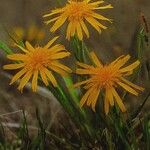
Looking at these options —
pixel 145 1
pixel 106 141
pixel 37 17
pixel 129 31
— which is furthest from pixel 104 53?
pixel 106 141

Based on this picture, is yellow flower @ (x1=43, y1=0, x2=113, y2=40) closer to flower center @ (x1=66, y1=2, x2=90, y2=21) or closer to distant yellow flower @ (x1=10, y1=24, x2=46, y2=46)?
flower center @ (x1=66, y1=2, x2=90, y2=21)

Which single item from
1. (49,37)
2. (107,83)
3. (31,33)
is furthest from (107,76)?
(31,33)

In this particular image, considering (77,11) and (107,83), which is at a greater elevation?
(77,11)

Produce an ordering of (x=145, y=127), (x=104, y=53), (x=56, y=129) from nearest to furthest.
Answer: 1. (x=145, y=127)
2. (x=56, y=129)
3. (x=104, y=53)

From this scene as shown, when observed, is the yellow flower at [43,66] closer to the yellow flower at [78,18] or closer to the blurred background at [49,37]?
the yellow flower at [78,18]

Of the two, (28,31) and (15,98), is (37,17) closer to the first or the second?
(28,31)

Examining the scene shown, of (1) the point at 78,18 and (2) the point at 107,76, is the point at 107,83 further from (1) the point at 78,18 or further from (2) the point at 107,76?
(1) the point at 78,18

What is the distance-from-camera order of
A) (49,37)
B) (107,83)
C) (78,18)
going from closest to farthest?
(107,83), (78,18), (49,37)

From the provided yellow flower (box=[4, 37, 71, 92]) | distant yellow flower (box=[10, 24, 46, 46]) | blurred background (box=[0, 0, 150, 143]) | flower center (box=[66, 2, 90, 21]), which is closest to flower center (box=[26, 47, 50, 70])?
yellow flower (box=[4, 37, 71, 92])

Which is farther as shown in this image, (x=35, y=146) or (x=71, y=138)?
(x=71, y=138)
